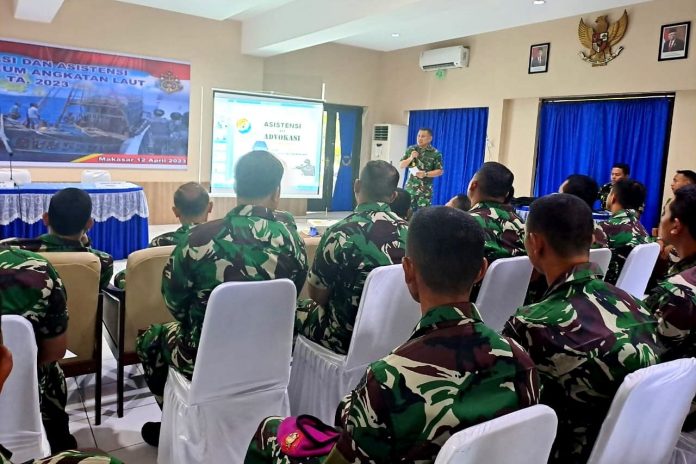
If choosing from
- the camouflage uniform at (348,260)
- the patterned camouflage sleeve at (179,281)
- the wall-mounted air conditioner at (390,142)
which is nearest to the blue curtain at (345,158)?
the wall-mounted air conditioner at (390,142)

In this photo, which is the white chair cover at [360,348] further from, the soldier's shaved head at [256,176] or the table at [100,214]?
the table at [100,214]

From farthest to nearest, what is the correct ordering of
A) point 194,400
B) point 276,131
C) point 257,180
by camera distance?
point 276,131 → point 257,180 → point 194,400

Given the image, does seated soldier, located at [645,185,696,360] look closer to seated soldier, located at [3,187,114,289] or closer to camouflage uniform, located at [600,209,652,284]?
camouflage uniform, located at [600,209,652,284]

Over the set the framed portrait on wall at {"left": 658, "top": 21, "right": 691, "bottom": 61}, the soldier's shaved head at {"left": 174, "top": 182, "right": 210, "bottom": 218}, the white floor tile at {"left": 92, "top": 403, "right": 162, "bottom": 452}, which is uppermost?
the framed portrait on wall at {"left": 658, "top": 21, "right": 691, "bottom": 61}

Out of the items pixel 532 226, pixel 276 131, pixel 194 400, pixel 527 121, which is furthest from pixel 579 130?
pixel 194 400

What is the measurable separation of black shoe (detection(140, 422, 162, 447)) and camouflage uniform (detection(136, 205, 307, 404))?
0.44 metres

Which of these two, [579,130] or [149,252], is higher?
[579,130]

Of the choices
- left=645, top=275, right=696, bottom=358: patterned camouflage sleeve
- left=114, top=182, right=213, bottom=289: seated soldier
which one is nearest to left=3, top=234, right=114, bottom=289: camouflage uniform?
left=114, top=182, right=213, bottom=289: seated soldier

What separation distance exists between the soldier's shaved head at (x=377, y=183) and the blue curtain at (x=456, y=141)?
268 inches

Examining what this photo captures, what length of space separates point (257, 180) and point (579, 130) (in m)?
6.65

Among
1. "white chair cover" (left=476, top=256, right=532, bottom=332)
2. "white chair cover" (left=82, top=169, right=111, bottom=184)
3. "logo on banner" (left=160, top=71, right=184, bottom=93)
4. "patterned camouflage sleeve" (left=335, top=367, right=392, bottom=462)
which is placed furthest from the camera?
"logo on banner" (left=160, top=71, right=184, bottom=93)

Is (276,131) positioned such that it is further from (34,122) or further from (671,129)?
(671,129)

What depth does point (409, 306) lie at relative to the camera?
2066 mm

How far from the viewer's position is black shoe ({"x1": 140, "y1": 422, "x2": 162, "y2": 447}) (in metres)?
2.26
